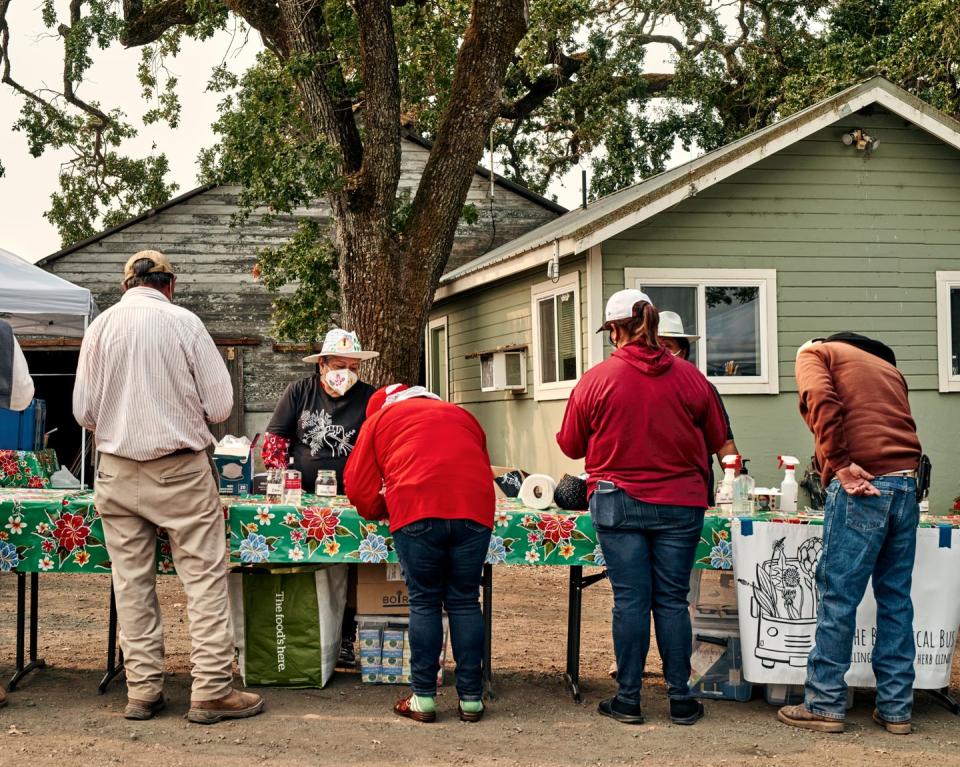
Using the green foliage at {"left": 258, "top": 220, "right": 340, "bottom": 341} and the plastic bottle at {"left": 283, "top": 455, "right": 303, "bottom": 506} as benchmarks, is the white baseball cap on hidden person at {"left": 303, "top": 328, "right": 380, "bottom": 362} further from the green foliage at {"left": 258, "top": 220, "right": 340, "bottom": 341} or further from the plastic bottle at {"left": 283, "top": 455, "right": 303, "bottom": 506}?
the green foliage at {"left": 258, "top": 220, "right": 340, "bottom": 341}

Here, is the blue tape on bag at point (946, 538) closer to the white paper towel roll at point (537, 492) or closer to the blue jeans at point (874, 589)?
the blue jeans at point (874, 589)

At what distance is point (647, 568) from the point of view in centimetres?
507

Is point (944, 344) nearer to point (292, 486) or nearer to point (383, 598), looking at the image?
point (383, 598)

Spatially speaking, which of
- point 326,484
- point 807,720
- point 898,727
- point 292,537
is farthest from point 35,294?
point 898,727

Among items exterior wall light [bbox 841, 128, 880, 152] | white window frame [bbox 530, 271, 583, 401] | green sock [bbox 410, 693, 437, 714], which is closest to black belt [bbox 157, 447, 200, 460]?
green sock [bbox 410, 693, 437, 714]

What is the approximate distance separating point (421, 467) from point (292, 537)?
35.9 inches

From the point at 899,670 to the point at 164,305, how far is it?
3661 mm

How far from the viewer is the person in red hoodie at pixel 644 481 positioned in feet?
16.4

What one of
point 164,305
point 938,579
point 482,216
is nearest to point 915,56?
point 482,216

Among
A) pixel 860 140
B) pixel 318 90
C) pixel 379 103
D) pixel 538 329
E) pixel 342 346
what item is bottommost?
pixel 342 346

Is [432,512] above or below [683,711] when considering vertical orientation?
above

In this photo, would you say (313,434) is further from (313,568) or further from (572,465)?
(572,465)

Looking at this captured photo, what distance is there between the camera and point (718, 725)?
17.1 feet

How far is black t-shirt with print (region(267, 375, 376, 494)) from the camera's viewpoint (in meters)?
6.29
